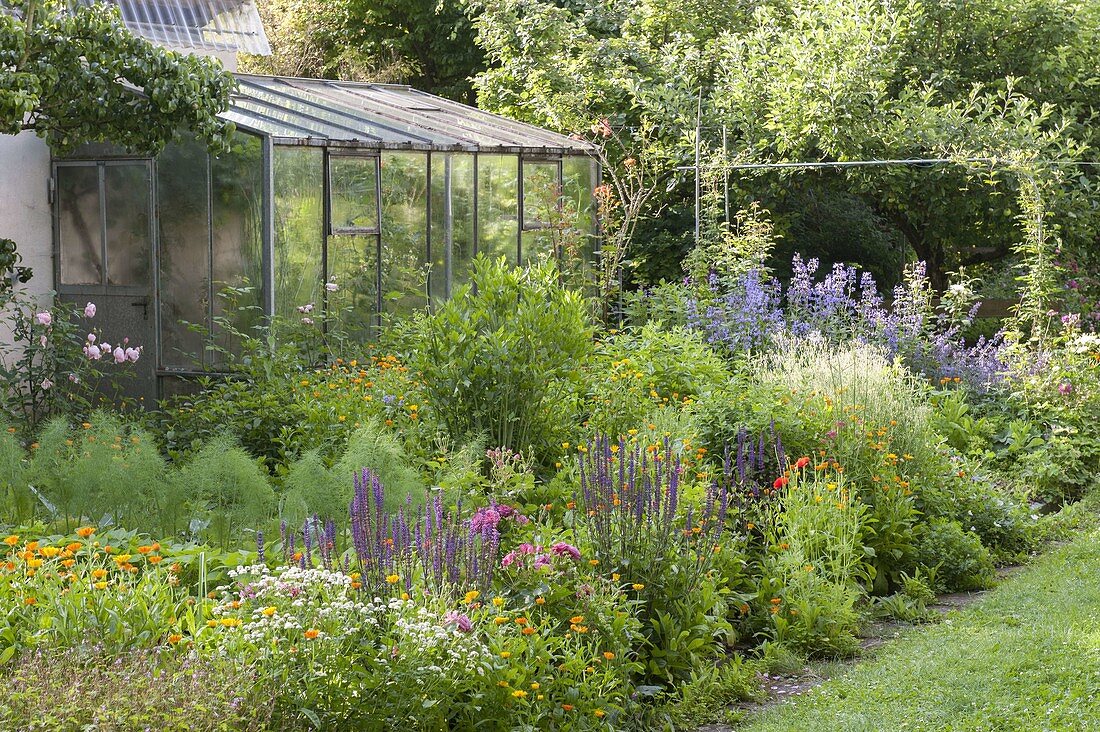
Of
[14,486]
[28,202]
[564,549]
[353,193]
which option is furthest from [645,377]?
[28,202]

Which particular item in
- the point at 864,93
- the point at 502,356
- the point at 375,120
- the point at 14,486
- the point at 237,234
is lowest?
the point at 14,486

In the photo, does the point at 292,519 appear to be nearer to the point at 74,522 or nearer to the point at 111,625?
the point at 74,522

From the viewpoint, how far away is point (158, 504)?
521cm

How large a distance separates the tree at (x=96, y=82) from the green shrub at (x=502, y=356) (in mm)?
2270

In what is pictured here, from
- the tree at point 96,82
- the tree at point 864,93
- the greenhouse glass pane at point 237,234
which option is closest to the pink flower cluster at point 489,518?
the tree at point 96,82

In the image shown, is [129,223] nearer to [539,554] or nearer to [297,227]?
[297,227]

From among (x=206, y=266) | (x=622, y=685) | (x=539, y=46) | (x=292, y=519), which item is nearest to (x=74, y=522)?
(x=292, y=519)

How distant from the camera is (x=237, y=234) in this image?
944 centimetres

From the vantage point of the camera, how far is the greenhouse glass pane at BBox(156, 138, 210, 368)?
9594 millimetres

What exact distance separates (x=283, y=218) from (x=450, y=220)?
198 centimetres

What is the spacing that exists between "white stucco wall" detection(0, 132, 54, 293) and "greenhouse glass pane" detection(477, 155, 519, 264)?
3.90 meters

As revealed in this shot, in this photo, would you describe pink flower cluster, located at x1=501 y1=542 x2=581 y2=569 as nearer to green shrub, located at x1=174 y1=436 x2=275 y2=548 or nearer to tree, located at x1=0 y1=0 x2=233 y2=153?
green shrub, located at x1=174 y1=436 x2=275 y2=548

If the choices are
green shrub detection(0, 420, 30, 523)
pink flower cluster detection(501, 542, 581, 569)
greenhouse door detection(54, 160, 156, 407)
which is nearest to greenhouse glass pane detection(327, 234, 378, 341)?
greenhouse door detection(54, 160, 156, 407)

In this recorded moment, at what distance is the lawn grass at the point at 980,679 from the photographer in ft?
14.1
